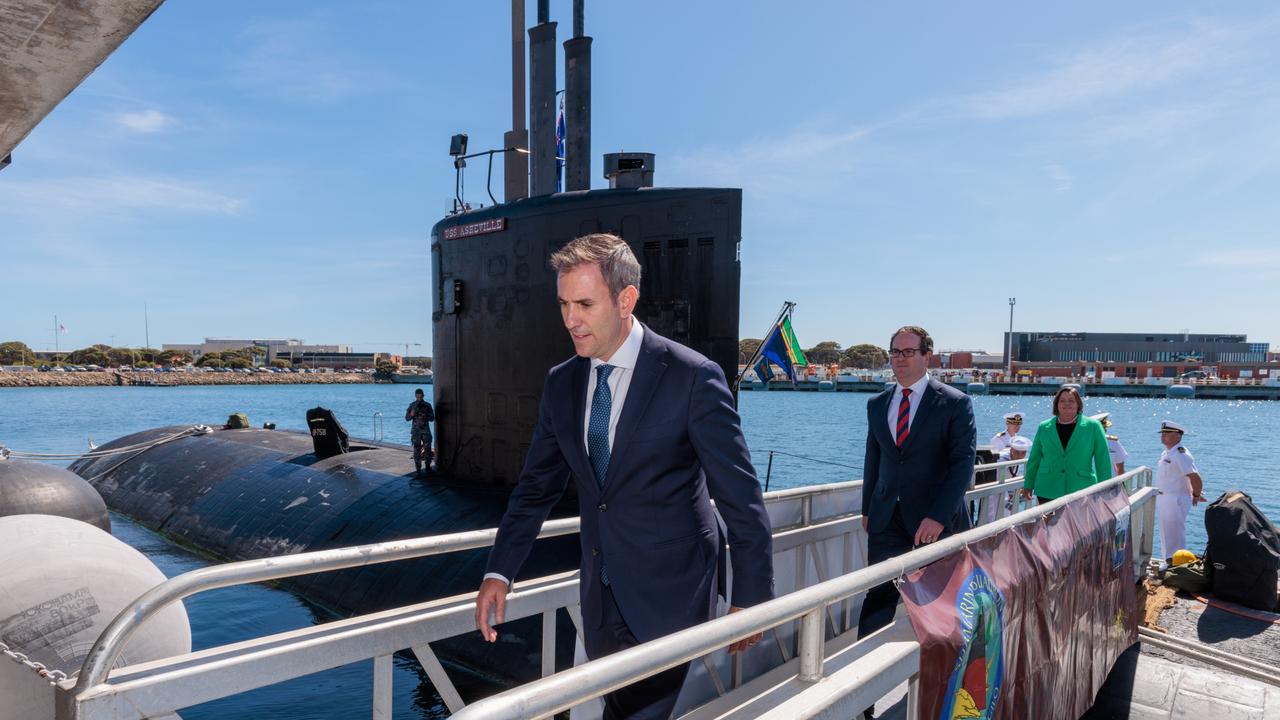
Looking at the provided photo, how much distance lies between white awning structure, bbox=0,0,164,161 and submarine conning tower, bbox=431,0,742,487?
4368 millimetres

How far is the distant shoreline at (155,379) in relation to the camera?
134 m

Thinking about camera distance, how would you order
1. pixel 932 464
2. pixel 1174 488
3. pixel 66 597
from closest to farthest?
pixel 66 597, pixel 932 464, pixel 1174 488

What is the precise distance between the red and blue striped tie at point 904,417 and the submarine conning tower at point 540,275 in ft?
8.99

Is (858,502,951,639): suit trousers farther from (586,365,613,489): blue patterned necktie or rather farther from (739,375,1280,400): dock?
(739,375,1280,400): dock

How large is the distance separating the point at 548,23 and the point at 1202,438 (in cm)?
5901

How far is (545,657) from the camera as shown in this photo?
308 centimetres

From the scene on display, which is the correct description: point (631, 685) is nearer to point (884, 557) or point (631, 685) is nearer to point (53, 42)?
point (884, 557)

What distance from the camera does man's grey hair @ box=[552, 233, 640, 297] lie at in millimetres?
2166

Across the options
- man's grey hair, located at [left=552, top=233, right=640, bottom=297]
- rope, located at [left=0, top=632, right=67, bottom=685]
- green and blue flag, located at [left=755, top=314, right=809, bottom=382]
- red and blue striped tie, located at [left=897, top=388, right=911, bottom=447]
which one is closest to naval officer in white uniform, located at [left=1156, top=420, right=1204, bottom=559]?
green and blue flag, located at [left=755, top=314, right=809, bottom=382]

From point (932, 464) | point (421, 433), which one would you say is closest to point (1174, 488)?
point (932, 464)

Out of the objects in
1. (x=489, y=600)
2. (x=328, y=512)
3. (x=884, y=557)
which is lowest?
(x=328, y=512)

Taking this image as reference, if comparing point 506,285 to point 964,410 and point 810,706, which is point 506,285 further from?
point 810,706

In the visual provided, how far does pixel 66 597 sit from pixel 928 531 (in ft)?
13.8

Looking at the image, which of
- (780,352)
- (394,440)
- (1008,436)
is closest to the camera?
(780,352)
